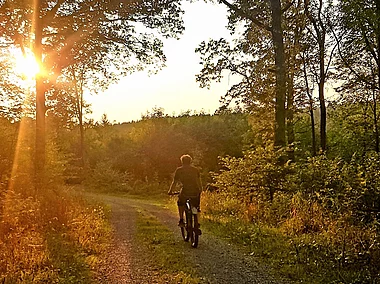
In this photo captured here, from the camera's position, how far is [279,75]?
695 inches

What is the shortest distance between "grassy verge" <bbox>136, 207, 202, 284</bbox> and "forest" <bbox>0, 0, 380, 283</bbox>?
3.91ft

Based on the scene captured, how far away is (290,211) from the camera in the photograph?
13.0m

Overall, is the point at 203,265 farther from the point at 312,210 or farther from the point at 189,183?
the point at 312,210

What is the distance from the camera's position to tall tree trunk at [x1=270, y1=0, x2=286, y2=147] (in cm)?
1767

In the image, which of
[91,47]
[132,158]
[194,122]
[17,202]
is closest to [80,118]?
[132,158]

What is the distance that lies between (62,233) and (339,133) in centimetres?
3858

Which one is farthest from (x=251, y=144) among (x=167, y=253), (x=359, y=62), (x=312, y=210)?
(x=359, y=62)

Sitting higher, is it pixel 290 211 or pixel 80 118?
pixel 80 118

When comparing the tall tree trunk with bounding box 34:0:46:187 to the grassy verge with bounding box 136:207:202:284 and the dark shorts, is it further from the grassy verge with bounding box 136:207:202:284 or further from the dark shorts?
the dark shorts

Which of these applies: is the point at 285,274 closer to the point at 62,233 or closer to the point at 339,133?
the point at 62,233

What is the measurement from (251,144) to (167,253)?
1050cm

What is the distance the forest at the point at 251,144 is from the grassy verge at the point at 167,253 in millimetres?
1193

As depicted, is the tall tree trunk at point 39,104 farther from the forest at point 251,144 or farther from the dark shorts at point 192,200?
the dark shorts at point 192,200

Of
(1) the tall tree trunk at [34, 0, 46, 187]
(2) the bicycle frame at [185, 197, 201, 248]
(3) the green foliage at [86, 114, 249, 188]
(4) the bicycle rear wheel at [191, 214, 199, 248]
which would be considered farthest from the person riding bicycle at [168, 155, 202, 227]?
(3) the green foliage at [86, 114, 249, 188]
